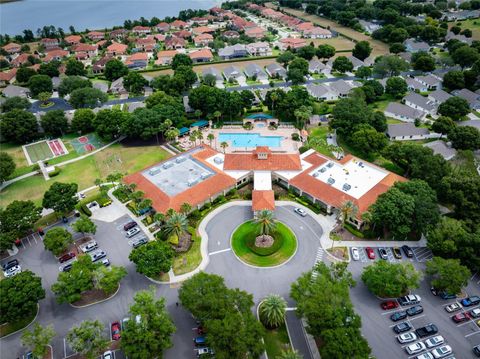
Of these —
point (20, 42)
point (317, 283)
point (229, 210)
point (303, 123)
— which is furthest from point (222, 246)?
point (20, 42)

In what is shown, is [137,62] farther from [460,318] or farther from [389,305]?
[460,318]

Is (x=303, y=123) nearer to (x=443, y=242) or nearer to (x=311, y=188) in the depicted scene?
(x=311, y=188)

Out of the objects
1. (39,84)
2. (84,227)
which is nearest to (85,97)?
(39,84)

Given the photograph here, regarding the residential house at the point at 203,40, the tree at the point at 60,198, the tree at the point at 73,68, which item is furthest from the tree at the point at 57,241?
the residential house at the point at 203,40

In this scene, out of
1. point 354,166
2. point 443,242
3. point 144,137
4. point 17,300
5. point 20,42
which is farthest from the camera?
point 20,42

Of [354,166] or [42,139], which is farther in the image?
[42,139]

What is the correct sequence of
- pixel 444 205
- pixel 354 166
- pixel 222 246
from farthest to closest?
pixel 354 166 < pixel 444 205 < pixel 222 246
